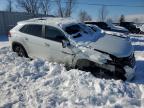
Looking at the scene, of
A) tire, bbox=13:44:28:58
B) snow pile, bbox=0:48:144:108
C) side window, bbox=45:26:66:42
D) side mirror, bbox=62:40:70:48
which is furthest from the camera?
tire, bbox=13:44:28:58

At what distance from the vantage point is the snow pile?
4.92m

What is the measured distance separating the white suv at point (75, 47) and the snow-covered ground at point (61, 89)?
45 cm

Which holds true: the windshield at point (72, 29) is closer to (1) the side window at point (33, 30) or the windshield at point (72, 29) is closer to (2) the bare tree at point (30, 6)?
(1) the side window at point (33, 30)

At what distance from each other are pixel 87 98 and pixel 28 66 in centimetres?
281

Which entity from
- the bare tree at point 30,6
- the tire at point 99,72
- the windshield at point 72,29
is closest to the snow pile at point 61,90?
the tire at point 99,72

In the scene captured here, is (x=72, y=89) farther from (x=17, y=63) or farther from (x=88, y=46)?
(x=17, y=63)

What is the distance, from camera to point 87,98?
507cm

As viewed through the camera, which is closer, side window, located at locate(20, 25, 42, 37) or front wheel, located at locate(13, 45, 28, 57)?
side window, located at locate(20, 25, 42, 37)

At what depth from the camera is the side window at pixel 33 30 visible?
27.0ft

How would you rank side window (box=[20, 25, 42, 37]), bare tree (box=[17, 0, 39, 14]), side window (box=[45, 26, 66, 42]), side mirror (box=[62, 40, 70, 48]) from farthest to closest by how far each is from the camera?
1. bare tree (box=[17, 0, 39, 14])
2. side window (box=[20, 25, 42, 37])
3. side window (box=[45, 26, 66, 42])
4. side mirror (box=[62, 40, 70, 48])

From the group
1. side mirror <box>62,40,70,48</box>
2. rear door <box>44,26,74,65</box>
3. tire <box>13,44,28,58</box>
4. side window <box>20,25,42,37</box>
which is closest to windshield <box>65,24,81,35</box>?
rear door <box>44,26,74,65</box>

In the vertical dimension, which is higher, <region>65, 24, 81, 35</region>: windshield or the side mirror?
<region>65, 24, 81, 35</region>: windshield

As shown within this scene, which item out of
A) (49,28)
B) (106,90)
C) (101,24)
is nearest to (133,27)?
(101,24)

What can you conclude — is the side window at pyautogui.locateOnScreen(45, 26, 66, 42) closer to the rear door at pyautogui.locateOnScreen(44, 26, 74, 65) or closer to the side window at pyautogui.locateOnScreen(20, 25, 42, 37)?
the rear door at pyautogui.locateOnScreen(44, 26, 74, 65)
